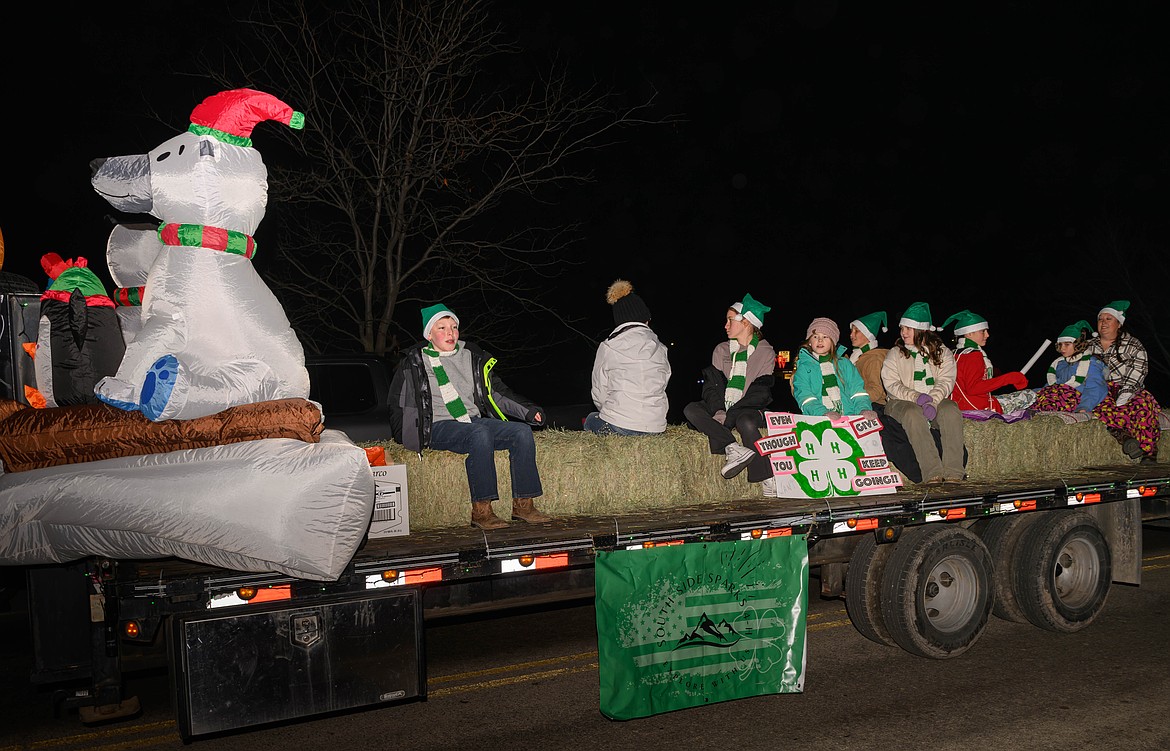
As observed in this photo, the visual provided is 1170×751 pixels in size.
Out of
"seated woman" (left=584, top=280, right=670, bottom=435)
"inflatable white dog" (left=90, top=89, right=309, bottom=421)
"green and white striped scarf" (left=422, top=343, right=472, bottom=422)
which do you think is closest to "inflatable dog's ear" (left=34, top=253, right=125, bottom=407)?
"inflatable white dog" (left=90, top=89, right=309, bottom=421)

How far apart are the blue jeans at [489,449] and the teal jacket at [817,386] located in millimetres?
2586

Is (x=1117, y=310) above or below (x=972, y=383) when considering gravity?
above

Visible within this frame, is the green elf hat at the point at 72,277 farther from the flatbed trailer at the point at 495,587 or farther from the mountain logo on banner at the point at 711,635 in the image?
the mountain logo on banner at the point at 711,635

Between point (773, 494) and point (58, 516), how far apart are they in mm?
4655

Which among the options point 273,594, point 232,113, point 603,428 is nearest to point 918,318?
point 603,428

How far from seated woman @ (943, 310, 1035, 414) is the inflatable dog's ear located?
23.5ft

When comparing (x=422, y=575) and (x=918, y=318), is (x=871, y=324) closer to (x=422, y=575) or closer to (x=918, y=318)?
(x=918, y=318)

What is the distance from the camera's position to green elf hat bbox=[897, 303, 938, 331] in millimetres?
8609

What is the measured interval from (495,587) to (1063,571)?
4.89m

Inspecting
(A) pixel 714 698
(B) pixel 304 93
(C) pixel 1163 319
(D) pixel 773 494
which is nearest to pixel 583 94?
(B) pixel 304 93

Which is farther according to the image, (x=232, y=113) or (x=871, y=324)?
(x=871, y=324)

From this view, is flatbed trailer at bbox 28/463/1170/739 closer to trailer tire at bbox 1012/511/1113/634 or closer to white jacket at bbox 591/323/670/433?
trailer tire at bbox 1012/511/1113/634

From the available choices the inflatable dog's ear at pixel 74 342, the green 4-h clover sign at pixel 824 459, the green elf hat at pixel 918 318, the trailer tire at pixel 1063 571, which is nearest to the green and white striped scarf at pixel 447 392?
the inflatable dog's ear at pixel 74 342

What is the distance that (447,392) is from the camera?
19.6ft
